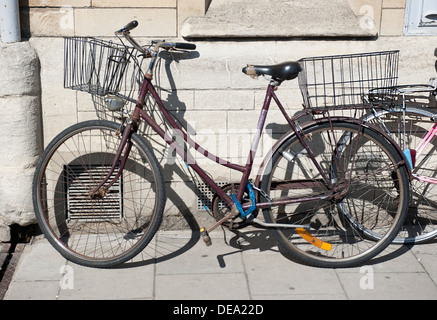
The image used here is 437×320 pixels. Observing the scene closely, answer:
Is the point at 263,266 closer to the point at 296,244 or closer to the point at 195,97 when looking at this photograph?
the point at 296,244

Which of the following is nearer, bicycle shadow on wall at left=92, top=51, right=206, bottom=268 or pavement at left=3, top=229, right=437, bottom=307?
pavement at left=3, top=229, right=437, bottom=307

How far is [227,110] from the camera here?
5.02 metres

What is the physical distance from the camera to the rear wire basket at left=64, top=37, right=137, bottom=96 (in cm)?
456

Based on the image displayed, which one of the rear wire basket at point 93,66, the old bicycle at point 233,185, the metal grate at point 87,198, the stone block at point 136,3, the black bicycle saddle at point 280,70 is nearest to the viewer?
the black bicycle saddle at point 280,70

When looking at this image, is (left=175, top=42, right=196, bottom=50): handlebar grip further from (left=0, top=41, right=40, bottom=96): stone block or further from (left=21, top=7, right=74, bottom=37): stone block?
(left=0, top=41, right=40, bottom=96): stone block

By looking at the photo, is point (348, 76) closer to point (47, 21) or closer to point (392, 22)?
point (392, 22)

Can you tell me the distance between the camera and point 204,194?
5.22m

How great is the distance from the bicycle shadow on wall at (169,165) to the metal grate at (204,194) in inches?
1.8

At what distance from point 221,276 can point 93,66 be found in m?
1.72

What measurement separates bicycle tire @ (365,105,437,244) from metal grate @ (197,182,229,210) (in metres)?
1.35

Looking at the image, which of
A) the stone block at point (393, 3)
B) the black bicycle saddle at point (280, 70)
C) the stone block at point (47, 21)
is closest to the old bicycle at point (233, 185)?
the black bicycle saddle at point (280, 70)

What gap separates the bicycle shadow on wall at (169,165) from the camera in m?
4.88

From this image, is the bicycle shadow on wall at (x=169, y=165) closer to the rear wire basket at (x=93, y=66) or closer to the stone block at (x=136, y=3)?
the rear wire basket at (x=93, y=66)

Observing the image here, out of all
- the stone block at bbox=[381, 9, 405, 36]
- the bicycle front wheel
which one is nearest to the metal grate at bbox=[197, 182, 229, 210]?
the bicycle front wheel
